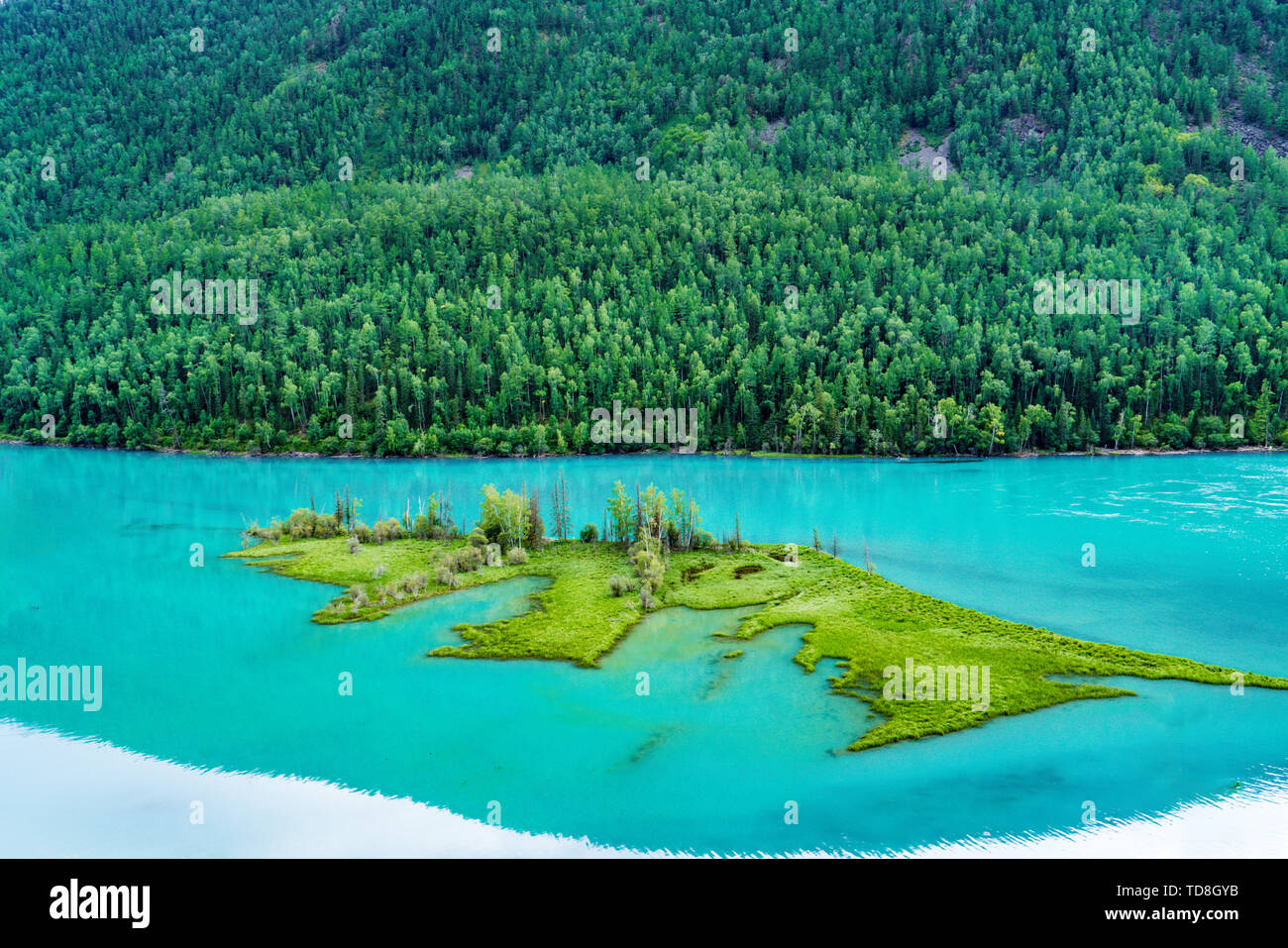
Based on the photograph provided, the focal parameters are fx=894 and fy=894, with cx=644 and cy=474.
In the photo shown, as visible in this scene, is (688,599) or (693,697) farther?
(688,599)

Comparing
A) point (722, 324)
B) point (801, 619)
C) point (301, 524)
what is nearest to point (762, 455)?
point (722, 324)

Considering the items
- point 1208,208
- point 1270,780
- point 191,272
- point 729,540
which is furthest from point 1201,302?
point 191,272

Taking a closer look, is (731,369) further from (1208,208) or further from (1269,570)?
(1208,208)

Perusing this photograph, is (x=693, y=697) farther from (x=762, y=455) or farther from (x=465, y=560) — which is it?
(x=762, y=455)

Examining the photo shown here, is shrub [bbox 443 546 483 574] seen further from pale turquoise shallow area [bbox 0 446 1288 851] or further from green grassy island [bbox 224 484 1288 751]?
pale turquoise shallow area [bbox 0 446 1288 851]

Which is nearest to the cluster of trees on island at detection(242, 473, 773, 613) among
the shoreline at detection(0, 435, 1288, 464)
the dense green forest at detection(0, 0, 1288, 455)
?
the shoreline at detection(0, 435, 1288, 464)

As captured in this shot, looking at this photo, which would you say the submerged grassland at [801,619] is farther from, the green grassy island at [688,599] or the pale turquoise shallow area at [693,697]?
the pale turquoise shallow area at [693,697]

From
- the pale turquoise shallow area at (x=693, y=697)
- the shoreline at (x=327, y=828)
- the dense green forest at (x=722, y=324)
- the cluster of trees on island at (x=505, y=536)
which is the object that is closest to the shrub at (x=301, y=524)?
the cluster of trees on island at (x=505, y=536)
